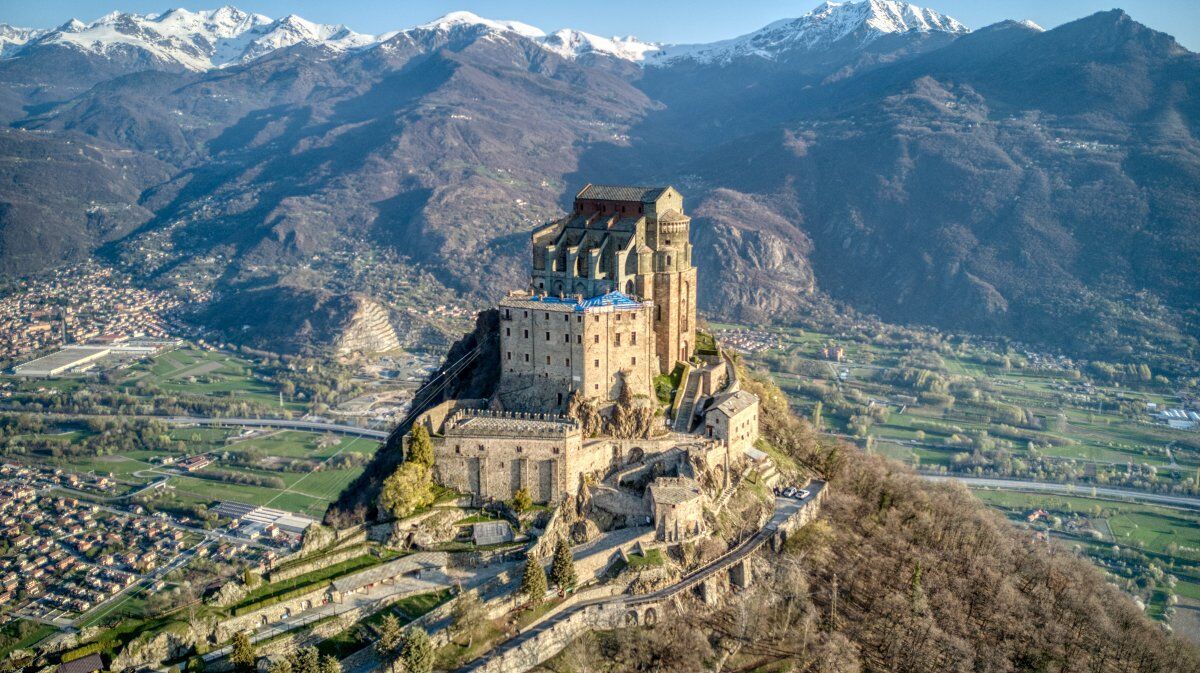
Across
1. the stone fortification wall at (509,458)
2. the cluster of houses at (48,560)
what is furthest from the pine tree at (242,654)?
the cluster of houses at (48,560)

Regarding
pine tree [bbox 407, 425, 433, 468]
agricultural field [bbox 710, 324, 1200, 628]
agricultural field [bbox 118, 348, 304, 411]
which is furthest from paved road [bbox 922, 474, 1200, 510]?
agricultural field [bbox 118, 348, 304, 411]

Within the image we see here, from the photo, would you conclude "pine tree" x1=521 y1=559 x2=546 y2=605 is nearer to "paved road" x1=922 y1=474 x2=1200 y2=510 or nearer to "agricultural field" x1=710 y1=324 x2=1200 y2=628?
"agricultural field" x1=710 y1=324 x2=1200 y2=628

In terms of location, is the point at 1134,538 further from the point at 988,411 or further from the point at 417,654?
the point at 417,654

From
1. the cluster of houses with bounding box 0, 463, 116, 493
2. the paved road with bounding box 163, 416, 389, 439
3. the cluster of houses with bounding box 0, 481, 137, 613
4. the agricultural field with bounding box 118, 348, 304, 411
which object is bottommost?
the cluster of houses with bounding box 0, 481, 137, 613

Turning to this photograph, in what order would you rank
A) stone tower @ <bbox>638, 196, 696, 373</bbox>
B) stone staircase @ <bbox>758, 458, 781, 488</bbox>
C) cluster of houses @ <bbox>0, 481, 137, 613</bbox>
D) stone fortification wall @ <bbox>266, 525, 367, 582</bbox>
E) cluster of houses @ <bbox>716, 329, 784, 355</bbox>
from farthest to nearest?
cluster of houses @ <bbox>716, 329, 784, 355</bbox>, cluster of houses @ <bbox>0, 481, 137, 613</bbox>, stone tower @ <bbox>638, 196, 696, 373</bbox>, stone staircase @ <bbox>758, 458, 781, 488</bbox>, stone fortification wall @ <bbox>266, 525, 367, 582</bbox>

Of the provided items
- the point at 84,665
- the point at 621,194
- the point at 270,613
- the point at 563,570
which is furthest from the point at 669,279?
the point at 84,665

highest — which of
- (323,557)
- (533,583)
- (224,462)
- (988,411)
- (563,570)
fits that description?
(563,570)

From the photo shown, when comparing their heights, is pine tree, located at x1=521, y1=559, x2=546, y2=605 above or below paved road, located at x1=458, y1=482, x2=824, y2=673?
above

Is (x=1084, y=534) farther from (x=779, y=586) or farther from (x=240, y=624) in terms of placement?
(x=240, y=624)
